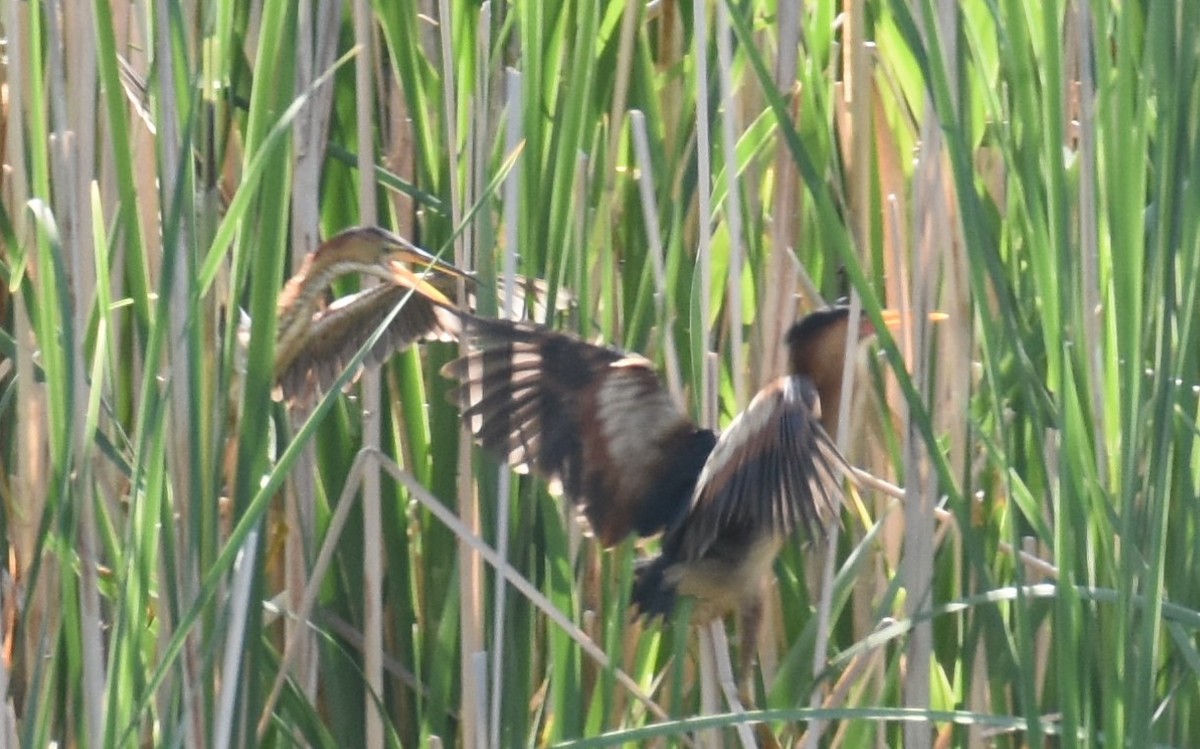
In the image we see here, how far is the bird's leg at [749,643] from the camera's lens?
129 centimetres

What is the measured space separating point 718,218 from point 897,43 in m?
0.20

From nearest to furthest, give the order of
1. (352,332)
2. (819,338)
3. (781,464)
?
(781,464), (819,338), (352,332)

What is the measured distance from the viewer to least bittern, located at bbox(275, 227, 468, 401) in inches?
48.0

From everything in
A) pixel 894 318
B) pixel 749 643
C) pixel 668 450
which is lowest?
pixel 749 643

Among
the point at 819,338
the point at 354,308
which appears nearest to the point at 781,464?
the point at 819,338

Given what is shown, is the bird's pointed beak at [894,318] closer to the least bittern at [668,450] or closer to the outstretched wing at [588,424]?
the least bittern at [668,450]

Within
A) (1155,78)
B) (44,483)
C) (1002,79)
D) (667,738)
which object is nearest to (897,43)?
(1002,79)

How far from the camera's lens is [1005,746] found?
123 cm

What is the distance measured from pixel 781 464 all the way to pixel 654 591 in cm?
19

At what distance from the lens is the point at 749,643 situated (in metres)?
1.30

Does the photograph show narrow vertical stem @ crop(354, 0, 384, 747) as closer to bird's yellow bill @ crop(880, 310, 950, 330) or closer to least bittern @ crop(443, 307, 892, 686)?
least bittern @ crop(443, 307, 892, 686)

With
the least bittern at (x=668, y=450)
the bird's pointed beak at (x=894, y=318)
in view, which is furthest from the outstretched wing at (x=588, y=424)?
the bird's pointed beak at (x=894, y=318)

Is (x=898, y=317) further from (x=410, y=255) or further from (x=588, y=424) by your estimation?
(x=410, y=255)

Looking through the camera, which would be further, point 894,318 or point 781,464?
point 894,318
